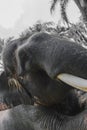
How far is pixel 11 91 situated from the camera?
0.72 m

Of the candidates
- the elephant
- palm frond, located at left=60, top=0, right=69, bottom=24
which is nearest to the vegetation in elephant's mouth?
the elephant

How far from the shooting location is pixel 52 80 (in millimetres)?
593

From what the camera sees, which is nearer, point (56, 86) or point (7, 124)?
point (56, 86)

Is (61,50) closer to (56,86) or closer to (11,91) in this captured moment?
(56,86)

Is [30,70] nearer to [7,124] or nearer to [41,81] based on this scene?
[41,81]

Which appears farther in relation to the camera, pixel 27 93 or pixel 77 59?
pixel 27 93

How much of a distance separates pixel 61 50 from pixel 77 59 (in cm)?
3

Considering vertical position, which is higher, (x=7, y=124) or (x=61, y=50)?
(x=61, y=50)

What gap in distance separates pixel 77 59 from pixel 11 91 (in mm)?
201

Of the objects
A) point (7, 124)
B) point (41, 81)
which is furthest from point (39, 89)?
point (7, 124)

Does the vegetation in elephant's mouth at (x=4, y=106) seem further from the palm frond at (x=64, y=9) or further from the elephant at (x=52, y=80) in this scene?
the palm frond at (x=64, y=9)

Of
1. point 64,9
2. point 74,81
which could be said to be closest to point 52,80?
point 74,81

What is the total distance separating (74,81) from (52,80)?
0.05m

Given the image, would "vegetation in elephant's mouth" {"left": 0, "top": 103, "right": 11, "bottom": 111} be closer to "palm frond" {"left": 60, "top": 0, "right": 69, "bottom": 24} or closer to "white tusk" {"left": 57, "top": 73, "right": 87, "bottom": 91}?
"white tusk" {"left": 57, "top": 73, "right": 87, "bottom": 91}
